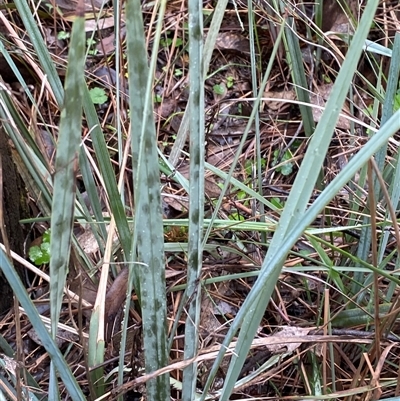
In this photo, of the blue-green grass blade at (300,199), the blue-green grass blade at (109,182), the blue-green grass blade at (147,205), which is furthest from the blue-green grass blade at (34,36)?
the blue-green grass blade at (300,199)

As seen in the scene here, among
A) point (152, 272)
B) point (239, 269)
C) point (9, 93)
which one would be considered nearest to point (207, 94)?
point (239, 269)

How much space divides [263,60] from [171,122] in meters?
0.34

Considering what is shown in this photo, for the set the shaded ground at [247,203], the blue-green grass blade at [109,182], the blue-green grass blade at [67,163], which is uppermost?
the blue-green grass blade at [67,163]

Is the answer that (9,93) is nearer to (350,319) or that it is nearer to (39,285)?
(39,285)

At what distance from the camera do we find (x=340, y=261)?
33.3 inches

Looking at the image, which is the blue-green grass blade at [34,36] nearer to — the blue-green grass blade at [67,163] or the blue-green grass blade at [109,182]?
the blue-green grass blade at [109,182]

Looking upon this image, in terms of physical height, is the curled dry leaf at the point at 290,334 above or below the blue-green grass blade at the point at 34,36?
below

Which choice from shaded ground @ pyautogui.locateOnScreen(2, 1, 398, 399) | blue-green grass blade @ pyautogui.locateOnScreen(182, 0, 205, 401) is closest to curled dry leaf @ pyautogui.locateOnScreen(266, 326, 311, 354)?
shaded ground @ pyautogui.locateOnScreen(2, 1, 398, 399)

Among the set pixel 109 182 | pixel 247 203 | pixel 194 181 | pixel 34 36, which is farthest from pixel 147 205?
pixel 247 203

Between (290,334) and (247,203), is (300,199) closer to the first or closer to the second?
(290,334)

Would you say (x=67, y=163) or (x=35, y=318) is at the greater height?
(x=67, y=163)

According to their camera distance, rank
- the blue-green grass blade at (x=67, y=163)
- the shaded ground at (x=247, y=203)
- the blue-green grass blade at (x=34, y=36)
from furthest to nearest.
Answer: the shaded ground at (x=247, y=203) < the blue-green grass blade at (x=34, y=36) < the blue-green grass blade at (x=67, y=163)

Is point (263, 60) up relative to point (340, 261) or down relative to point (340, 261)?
up

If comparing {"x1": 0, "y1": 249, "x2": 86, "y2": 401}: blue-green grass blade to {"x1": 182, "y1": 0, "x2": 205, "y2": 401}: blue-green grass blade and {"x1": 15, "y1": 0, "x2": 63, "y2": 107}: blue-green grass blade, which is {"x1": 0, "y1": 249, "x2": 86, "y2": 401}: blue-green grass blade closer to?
{"x1": 182, "y1": 0, "x2": 205, "y2": 401}: blue-green grass blade
